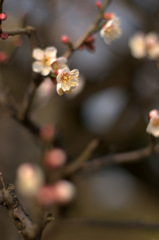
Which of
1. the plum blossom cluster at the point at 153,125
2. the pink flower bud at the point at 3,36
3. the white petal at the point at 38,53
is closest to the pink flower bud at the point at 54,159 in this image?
the plum blossom cluster at the point at 153,125

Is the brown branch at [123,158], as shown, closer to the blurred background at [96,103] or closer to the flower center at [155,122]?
the flower center at [155,122]

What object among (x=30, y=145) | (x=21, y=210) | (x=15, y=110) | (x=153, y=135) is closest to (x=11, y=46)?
(x=15, y=110)

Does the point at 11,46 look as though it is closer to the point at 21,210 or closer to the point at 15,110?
the point at 15,110

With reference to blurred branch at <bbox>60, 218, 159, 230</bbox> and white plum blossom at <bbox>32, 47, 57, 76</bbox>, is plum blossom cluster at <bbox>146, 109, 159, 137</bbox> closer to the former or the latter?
white plum blossom at <bbox>32, 47, 57, 76</bbox>

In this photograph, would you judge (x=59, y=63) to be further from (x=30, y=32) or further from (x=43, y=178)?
(x=43, y=178)

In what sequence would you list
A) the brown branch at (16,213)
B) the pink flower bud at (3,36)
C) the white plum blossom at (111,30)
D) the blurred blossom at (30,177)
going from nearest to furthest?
the brown branch at (16,213) → the pink flower bud at (3,36) → the white plum blossom at (111,30) → the blurred blossom at (30,177)

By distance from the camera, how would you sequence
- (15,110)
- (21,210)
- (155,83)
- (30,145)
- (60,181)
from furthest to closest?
(30,145)
(155,83)
(60,181)
(15,110)
(21,210)
